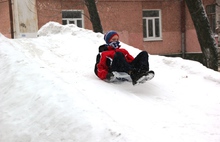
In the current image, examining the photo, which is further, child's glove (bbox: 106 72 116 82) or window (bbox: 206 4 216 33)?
window (bbox: 206 4 216 33)

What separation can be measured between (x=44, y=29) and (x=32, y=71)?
4.62 metres

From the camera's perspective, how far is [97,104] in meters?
3.04

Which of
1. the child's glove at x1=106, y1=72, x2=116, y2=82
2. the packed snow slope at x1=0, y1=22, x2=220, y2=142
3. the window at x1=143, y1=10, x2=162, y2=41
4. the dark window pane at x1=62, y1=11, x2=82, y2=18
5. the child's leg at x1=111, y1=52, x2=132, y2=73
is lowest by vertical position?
the packed snow slope at x1=0, y1=22, x2=220, y2=142

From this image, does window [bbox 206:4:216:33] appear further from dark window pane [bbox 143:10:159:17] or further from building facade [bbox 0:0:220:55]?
dark window pane [bbox 143:10:159:17]

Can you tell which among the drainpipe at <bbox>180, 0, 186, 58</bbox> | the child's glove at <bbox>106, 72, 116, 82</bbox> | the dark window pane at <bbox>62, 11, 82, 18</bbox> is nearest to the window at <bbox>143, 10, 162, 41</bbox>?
the drainpipe at <bbox>180, 0, 186, 58</bbox>

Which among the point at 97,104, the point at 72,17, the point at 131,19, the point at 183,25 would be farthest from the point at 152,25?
the point at 97,104

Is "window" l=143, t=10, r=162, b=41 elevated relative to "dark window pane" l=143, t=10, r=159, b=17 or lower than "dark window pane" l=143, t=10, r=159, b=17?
lower

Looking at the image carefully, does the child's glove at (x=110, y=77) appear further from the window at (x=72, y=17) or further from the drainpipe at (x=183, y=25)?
the drainpipe at (x=183, y=25)

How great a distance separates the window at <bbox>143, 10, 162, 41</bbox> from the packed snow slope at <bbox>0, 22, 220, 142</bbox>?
38.1 feet

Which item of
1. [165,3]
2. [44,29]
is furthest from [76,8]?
[44,29]

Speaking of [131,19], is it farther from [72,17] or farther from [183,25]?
[183,25]

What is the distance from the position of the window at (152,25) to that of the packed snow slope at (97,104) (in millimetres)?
11607

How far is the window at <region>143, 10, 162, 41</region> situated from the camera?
55.2ft

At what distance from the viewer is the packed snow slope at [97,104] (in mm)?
2436
